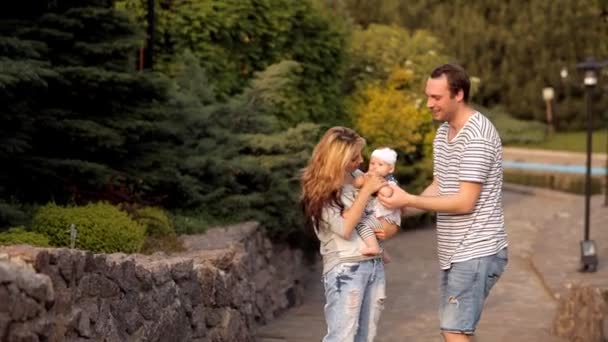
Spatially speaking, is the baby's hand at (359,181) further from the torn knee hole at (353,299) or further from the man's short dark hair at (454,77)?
the man's short dark hair at (454,77)

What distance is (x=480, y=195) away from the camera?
5668 mm

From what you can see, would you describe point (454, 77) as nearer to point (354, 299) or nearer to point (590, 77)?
point (354, 299)

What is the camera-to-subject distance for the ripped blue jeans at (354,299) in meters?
5.92

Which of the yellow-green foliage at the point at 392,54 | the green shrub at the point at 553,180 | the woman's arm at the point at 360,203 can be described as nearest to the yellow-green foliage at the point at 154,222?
the woman's arm at the point at 360,203

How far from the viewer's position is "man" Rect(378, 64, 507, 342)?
5637 millimetres

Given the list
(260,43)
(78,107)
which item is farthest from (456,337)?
(260,43)

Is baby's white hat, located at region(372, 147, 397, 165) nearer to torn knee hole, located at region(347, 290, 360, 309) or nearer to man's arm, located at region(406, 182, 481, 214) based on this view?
man's arm, located at region(406, 182, 481, 214)

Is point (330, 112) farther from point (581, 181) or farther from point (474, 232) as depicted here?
point (581, 181)

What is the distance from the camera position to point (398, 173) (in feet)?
69.6

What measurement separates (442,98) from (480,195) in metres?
0.48

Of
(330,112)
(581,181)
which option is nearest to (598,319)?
(330,112)

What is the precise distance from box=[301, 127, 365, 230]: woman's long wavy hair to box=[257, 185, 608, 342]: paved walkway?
3.63 metres

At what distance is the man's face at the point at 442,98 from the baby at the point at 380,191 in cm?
33

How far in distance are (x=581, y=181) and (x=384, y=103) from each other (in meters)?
13.6
